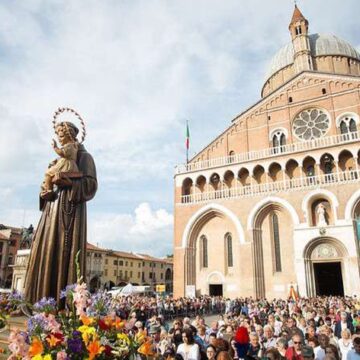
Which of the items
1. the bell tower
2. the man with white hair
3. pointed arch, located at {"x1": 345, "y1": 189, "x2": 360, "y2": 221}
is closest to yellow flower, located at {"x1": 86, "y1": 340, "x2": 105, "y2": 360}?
the man with white hair

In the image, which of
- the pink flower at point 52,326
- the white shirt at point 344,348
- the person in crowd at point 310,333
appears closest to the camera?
the pink flower at point 52,326

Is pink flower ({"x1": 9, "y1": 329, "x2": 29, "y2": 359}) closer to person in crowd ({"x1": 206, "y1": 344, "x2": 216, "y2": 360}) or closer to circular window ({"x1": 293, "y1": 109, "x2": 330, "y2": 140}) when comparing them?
person in crowd ({"x1": 206, "y1": 344, "x2": 216, "y2": 360})

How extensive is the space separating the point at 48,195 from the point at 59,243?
699 mm

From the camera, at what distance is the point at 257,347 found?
6875 mm

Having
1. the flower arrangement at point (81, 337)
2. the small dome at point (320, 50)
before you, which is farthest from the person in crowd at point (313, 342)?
the small dome at point (320, 50)

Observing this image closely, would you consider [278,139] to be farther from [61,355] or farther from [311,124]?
[61,355]

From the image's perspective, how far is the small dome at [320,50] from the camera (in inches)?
1398

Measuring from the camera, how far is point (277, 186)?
24688mm

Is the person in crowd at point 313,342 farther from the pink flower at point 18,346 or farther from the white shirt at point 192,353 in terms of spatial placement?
the pink flower at point 18,346

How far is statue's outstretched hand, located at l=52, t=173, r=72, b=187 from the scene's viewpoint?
15.2 feet

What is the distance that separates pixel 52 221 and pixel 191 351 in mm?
2958

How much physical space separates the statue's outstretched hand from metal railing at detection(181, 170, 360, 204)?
21203mm

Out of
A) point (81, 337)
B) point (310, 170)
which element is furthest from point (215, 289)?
point (81, 337)

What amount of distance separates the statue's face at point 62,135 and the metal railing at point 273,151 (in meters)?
21.7
